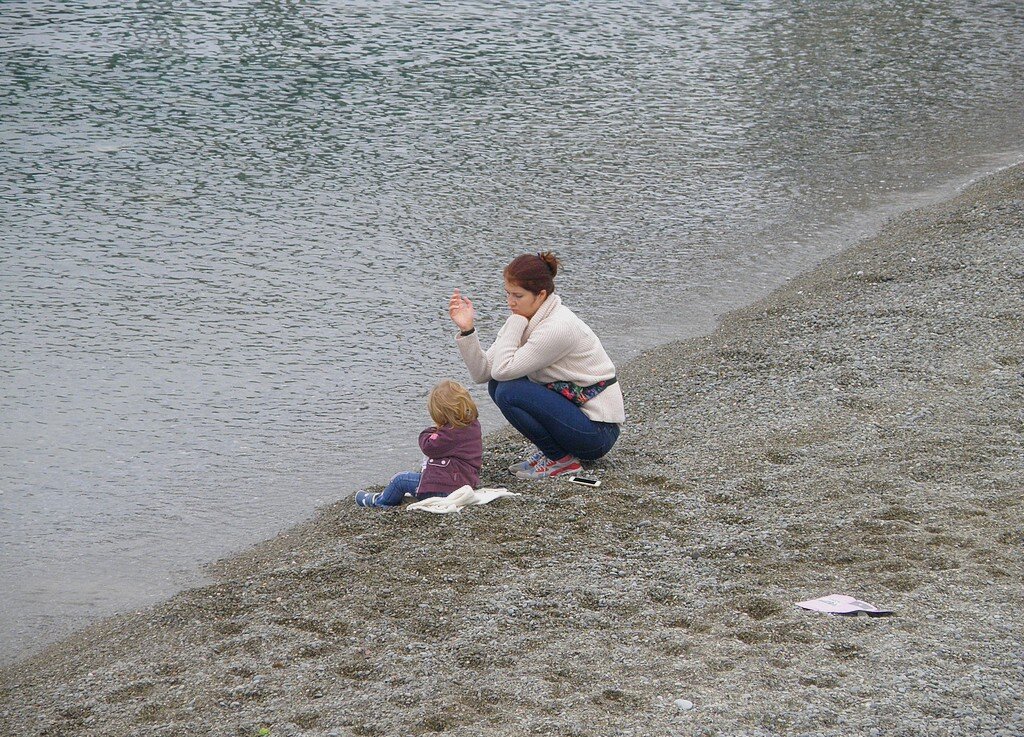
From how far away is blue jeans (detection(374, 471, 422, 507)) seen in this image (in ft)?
22.9

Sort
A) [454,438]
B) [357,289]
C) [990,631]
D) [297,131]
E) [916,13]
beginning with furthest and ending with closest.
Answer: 1. [916,13]
2. [297,131]
3. [357,289]
4. [454,438]
5. [990,631]

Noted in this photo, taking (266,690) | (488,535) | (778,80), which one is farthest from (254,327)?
(778,80)

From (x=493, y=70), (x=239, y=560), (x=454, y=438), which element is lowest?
(x=239, y=560)

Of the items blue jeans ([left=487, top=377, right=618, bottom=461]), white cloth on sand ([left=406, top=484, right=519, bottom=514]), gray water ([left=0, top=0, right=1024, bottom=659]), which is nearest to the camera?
white cloth on sand ([left=406, top=484, right=519, bottom=514])

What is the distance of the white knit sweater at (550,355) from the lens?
22.4 feet

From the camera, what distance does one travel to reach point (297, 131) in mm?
17344

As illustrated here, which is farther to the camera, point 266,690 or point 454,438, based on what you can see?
point 454,438

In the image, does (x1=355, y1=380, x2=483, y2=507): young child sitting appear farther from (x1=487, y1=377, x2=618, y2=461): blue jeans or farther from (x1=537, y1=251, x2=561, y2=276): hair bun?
(x1=537, y1=251, x2=561, y2=276): hair bun

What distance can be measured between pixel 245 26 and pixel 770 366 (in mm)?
16884

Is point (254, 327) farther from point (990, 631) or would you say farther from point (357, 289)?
point (990, 631)

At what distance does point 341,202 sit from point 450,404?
8.45 metres

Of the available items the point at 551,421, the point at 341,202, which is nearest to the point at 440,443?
the point at 551,421

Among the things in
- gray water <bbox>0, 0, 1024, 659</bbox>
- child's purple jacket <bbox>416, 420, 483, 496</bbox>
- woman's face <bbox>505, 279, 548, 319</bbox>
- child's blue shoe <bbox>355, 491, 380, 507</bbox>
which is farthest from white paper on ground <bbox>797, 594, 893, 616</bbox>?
gray water <bbox>0, 0, 1024, 659</bbox>

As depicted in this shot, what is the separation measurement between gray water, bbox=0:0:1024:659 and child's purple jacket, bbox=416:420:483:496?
1370 mm
